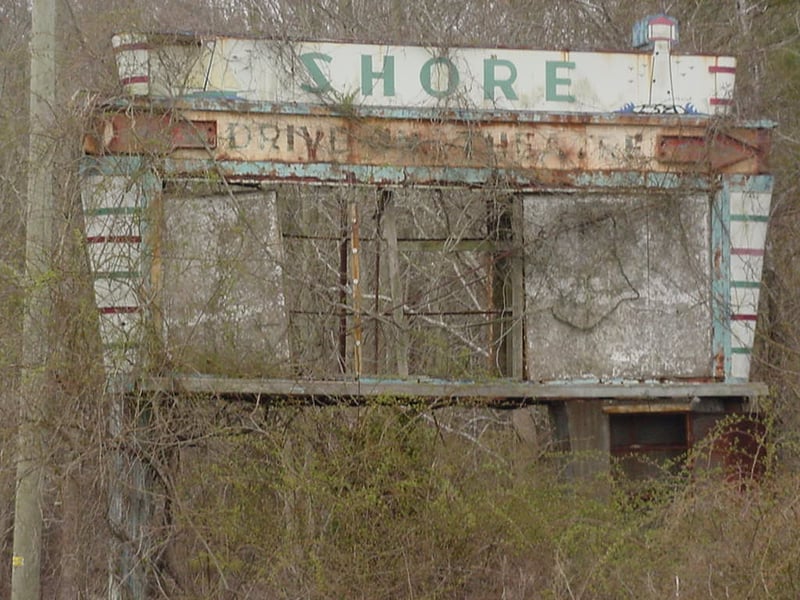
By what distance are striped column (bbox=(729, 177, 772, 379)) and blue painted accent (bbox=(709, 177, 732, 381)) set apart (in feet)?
0.10

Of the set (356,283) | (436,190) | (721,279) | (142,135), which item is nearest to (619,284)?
(721,279)

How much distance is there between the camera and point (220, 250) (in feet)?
35.1

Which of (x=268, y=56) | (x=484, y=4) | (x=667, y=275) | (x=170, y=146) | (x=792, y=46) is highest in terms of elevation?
(x=484, y=4)

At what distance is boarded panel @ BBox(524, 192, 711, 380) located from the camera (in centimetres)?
1105

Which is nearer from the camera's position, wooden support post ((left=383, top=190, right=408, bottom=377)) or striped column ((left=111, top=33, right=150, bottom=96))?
striped column ((left=111, top=33, right=150, bottom=96))

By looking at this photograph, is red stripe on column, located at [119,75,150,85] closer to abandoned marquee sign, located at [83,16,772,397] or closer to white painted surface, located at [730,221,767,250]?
abandoned marquee sign, located at [83,16,772,397]

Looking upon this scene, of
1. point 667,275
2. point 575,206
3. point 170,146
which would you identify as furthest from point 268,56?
point 667,275

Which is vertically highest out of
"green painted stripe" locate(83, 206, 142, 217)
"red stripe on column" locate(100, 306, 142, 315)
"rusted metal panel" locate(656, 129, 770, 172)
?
"rusted metal panel" locate(656, 129, 770, 172)

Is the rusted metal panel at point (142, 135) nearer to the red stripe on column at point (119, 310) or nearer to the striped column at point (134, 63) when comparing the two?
the striped column at point (134, 63)

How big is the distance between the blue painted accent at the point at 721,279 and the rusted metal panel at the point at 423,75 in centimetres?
71

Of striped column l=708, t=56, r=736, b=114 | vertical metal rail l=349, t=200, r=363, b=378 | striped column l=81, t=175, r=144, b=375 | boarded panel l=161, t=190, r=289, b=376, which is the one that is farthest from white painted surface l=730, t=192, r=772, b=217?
striped column l=81, t=175, r=144, b=375

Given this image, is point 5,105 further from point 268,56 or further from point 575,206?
point 575,206

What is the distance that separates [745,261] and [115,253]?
456 centimetres

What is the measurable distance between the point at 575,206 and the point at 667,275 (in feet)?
2.80
